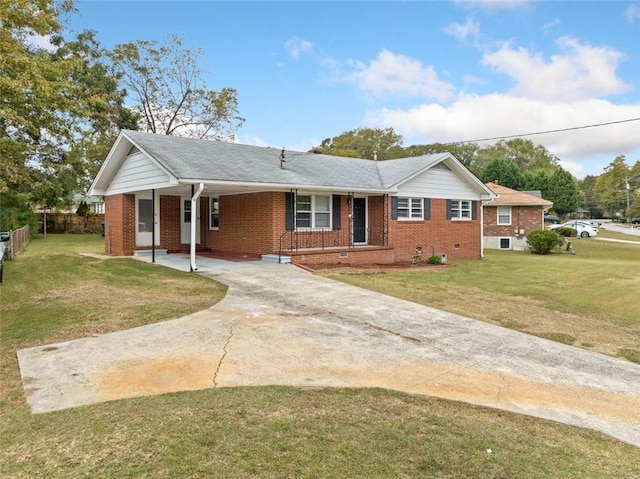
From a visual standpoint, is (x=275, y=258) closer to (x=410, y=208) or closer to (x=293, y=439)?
(x=410, y=208)

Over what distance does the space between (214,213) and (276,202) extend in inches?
159

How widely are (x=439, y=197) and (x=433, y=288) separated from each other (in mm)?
9559

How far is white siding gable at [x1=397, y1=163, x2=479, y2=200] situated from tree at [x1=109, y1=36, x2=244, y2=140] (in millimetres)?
21129

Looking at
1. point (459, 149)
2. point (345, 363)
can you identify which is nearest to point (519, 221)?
point (345, 363)

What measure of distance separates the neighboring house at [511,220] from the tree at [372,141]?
33604 mm

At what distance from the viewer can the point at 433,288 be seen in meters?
11.9

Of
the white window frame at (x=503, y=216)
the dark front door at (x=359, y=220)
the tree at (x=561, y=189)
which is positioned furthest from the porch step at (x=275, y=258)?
the tree at (x=561, y=189)

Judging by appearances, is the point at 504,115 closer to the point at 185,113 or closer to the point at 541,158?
the point at 185,113

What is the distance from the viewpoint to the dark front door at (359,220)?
1888 cm

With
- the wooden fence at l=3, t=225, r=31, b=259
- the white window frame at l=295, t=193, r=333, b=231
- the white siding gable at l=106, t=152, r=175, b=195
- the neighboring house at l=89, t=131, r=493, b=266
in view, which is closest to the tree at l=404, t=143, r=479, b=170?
the neighboring house at l=89, t=131, r=493, b=266

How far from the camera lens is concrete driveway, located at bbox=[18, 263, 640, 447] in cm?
471

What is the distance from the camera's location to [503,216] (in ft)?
99.9

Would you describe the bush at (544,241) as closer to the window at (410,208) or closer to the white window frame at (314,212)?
the window at (410,208)

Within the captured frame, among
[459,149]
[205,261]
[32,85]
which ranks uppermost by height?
[459,149]
